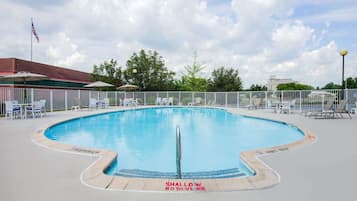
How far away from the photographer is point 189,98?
20.5 meters

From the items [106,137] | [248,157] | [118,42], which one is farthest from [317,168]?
[118,42]

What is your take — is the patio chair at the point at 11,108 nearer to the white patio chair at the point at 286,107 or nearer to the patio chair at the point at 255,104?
the white patio chair at the point at 286,107

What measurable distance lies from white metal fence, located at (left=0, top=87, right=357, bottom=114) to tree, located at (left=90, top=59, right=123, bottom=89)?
4.78m

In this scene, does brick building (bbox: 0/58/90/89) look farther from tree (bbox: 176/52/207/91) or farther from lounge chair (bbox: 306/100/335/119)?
lounge chair (bbox: 306/100/335/119)

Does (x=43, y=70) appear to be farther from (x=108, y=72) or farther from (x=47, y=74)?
(x=108, y=72)

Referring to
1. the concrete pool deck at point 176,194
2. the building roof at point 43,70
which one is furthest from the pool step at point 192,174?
the building roof at point 43,70

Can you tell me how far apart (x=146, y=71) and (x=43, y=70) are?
31.0 ft

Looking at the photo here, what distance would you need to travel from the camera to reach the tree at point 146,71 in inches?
963

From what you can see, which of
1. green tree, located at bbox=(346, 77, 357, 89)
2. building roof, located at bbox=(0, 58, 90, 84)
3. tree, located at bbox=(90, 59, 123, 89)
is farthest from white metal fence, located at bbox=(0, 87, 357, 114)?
green tree, located at bbox=(346, 77, 357, 89)

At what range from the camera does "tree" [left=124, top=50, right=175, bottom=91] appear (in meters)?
24.5

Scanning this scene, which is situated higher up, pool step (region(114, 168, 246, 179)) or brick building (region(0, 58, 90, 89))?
brick building (region(0, 58, 90, 89))

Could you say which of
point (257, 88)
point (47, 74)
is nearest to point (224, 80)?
point (257, 88)

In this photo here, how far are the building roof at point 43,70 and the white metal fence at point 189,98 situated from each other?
6.47m

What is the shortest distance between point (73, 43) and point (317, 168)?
19055 mm
